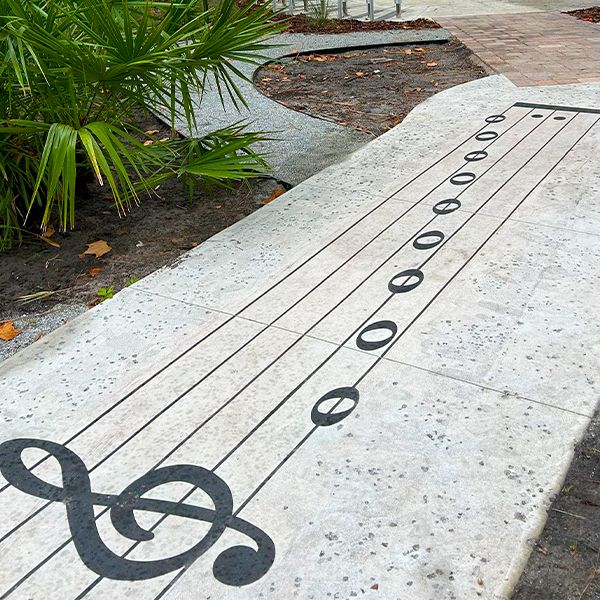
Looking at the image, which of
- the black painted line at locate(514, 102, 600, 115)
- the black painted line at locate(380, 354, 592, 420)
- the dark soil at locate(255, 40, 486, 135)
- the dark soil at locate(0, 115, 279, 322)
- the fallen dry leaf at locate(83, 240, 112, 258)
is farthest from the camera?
the dark soil at locate(255, 40, 486, 135)

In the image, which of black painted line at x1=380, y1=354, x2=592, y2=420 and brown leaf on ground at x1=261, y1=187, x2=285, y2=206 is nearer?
black painted line at x1=380, y1=354, x2=592, y2=420

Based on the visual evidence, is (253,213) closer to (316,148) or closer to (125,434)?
(316,148)

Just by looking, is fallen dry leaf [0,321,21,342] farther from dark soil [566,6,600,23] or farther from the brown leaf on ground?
dark soil [566,6,600,23]

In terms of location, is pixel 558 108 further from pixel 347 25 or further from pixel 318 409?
pixel 347 25

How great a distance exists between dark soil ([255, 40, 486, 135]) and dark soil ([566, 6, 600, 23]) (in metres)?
2.10

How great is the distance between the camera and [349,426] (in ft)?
8.02

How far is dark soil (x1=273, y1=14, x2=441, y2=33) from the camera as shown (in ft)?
30.2

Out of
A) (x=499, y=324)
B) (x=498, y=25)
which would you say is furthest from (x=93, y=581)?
(x=498, y=25)

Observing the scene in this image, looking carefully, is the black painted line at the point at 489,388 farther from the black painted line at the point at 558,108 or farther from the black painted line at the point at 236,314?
the black painted line at the point at 558,108

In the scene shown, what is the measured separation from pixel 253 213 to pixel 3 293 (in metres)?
1.37

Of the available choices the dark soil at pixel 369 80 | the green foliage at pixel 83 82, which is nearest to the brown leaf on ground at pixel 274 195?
the green foliage at pixel 83 82

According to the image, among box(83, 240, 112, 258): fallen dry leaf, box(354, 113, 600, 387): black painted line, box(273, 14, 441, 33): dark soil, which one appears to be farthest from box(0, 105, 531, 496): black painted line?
box(273, 14, 441, 33): dark soil

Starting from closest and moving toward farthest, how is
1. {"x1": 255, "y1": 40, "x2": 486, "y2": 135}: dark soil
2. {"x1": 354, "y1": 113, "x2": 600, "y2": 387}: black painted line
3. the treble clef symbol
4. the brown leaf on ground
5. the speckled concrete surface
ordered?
the treble clef symbol → {"x1": 354, "y1": 113, "x2": 600, "y2": 387}: black painted line → the brown leaf on ground → the speckled concrete surface → {"x1": 255, "y1": 40, "x2": 486, "y2": 135}: dark soil

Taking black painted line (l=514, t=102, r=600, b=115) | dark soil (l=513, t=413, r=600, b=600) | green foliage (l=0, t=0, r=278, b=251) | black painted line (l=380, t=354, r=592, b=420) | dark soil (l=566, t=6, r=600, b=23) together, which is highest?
green foliage (l=0, t=0, r=278, b=251)
